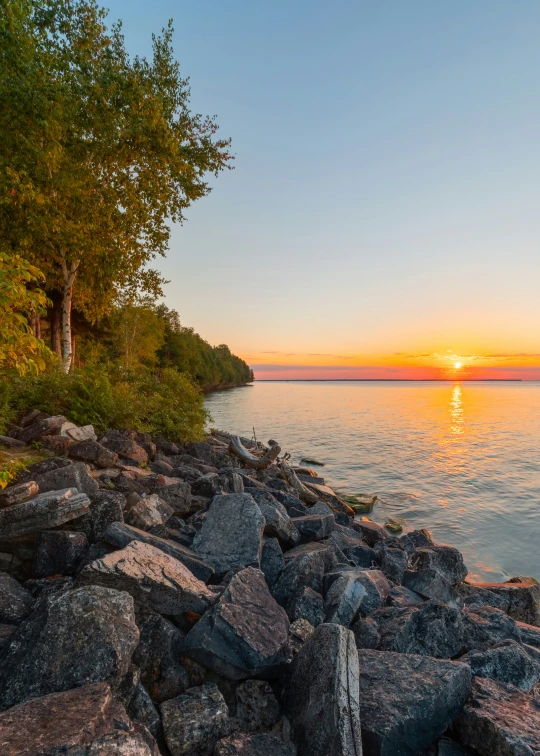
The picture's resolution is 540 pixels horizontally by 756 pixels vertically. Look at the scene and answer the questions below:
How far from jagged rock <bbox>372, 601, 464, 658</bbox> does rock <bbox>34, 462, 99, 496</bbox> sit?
4521 millimetres

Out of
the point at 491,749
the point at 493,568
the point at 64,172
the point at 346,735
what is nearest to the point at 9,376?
the point at 64,172

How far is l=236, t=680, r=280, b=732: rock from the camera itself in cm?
378

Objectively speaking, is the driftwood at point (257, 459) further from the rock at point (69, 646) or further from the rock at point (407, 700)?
the rock at point (69, 646)

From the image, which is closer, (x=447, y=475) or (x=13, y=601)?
(x=13, y=601)

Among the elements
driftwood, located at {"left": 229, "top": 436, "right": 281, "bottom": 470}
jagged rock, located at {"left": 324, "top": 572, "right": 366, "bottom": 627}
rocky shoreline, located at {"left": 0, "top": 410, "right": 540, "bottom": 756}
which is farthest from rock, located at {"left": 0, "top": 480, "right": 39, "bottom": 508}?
driftwood, located at {"left": 229, "top": 436, "right": 281, "bottom": 470}

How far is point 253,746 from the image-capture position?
3.37 meters

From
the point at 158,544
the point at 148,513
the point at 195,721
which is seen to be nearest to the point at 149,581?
the point at 158,544

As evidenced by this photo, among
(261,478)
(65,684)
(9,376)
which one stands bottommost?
(261,478)

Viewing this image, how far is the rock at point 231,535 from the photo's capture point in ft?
19.5

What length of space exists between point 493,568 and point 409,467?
1272cm

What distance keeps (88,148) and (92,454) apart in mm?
16434

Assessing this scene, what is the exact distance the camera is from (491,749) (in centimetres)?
353

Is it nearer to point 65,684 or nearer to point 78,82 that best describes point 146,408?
point 65,684

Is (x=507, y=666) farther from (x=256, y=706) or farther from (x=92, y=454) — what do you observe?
(x=92, y=454)
